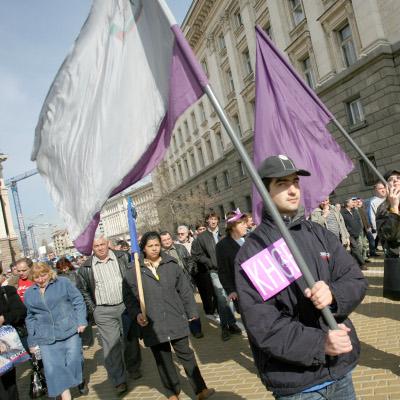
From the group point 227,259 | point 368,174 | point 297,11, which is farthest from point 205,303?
point 297,11

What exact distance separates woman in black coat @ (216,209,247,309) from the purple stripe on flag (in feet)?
10.2

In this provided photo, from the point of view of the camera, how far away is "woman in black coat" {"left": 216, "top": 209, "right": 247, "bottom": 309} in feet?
19.1

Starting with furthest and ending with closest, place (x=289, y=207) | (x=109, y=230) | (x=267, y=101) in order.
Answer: (x=109, y=230) → (x=267, y=101) → (x=289, y=207)

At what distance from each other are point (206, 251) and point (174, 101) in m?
5.32

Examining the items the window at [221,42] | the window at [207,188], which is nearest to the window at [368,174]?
the window at [221,42]

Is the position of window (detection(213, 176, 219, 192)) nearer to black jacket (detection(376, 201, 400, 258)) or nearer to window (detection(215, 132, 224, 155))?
window (detection(215, 132, 224, 155))

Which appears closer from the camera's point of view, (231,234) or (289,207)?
(289,207)

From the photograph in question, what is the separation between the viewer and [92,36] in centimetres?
296

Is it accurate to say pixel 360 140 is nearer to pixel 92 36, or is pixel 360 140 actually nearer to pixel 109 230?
pixel 92 36

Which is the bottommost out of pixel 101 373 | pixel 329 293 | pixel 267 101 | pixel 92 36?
A: pixel 101 373

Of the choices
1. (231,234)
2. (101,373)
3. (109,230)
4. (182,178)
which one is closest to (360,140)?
(231,234)

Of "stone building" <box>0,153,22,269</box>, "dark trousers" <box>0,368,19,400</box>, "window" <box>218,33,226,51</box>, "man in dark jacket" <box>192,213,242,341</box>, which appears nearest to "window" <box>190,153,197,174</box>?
"window" <box>218,33,226,51</box>

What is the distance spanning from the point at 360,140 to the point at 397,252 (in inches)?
642

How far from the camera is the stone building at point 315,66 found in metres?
17.6
